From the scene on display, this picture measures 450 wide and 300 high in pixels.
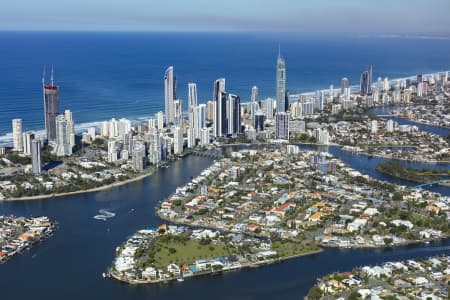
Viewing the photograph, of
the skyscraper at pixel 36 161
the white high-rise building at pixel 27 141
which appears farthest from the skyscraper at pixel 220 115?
the skyscraper at pixel 36 161

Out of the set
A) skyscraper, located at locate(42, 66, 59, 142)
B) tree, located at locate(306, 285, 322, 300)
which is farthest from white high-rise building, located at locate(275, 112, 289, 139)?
tree, located at locate(306, 285, 322, 300)

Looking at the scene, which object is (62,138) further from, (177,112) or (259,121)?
(259,121)

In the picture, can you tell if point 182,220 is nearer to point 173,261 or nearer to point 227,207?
point 227,207

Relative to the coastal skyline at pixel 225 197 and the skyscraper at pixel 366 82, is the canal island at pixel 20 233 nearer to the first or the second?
the coastal skyline at pixel 225 197

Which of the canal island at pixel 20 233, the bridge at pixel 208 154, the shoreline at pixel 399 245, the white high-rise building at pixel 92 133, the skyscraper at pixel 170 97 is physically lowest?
the shoreline at pixel 399 245

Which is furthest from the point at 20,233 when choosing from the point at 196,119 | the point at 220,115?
the point at 220,115

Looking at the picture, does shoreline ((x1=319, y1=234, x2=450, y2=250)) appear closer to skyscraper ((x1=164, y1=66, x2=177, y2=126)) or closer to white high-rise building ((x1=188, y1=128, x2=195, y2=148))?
white high-rise building ((x1=188, y1=128, x2=195, y2=148))
